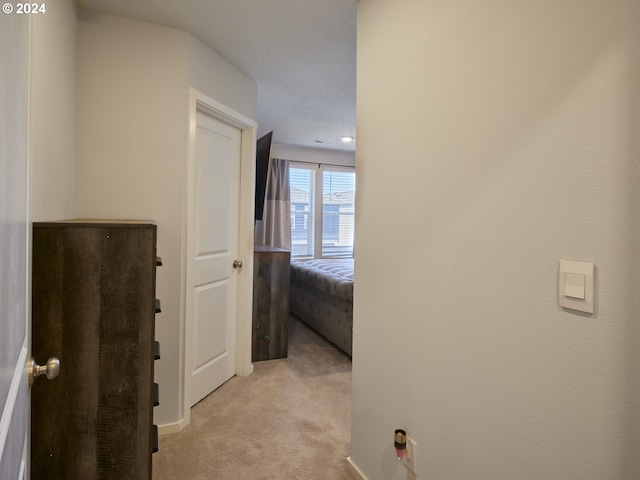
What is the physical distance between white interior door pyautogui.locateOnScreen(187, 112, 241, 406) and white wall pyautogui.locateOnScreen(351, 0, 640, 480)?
4.31 feet

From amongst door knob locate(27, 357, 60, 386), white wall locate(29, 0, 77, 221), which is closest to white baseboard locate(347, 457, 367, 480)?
door knob locate(27, 357, 60, 386)

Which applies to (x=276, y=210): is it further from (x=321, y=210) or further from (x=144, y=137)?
(x=144, y=137)

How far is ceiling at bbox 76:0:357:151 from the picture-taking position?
6.28 ft

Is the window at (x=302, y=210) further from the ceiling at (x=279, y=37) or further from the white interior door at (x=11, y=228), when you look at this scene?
the white interior door at (x=11, y=228)

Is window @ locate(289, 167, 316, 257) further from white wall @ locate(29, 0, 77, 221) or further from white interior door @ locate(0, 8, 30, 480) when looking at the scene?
white interior door @ locate(0, 8, 30, 480)

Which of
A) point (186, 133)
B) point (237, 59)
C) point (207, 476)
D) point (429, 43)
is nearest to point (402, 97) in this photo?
point (429, 43)

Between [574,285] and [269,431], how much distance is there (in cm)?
196

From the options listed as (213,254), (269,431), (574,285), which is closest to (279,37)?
(213,254)

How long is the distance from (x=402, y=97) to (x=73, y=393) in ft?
5.20

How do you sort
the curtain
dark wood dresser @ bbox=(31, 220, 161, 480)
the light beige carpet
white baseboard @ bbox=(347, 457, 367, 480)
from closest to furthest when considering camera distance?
1. dark wood dresser @ bbox=(31, 220, 161, 480)
2. white baseboard @ bbox=(347, 457, 367, 480)
3. the light beige carpet
4. the curtain

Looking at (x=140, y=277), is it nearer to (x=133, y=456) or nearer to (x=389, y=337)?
(x=133, y=456)

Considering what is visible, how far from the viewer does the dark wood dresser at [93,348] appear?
1.14 meters

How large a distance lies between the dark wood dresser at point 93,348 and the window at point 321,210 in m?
4.44

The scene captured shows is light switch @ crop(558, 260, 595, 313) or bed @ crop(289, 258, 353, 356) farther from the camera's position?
bed @ crop(289, 258, 353, 356)
